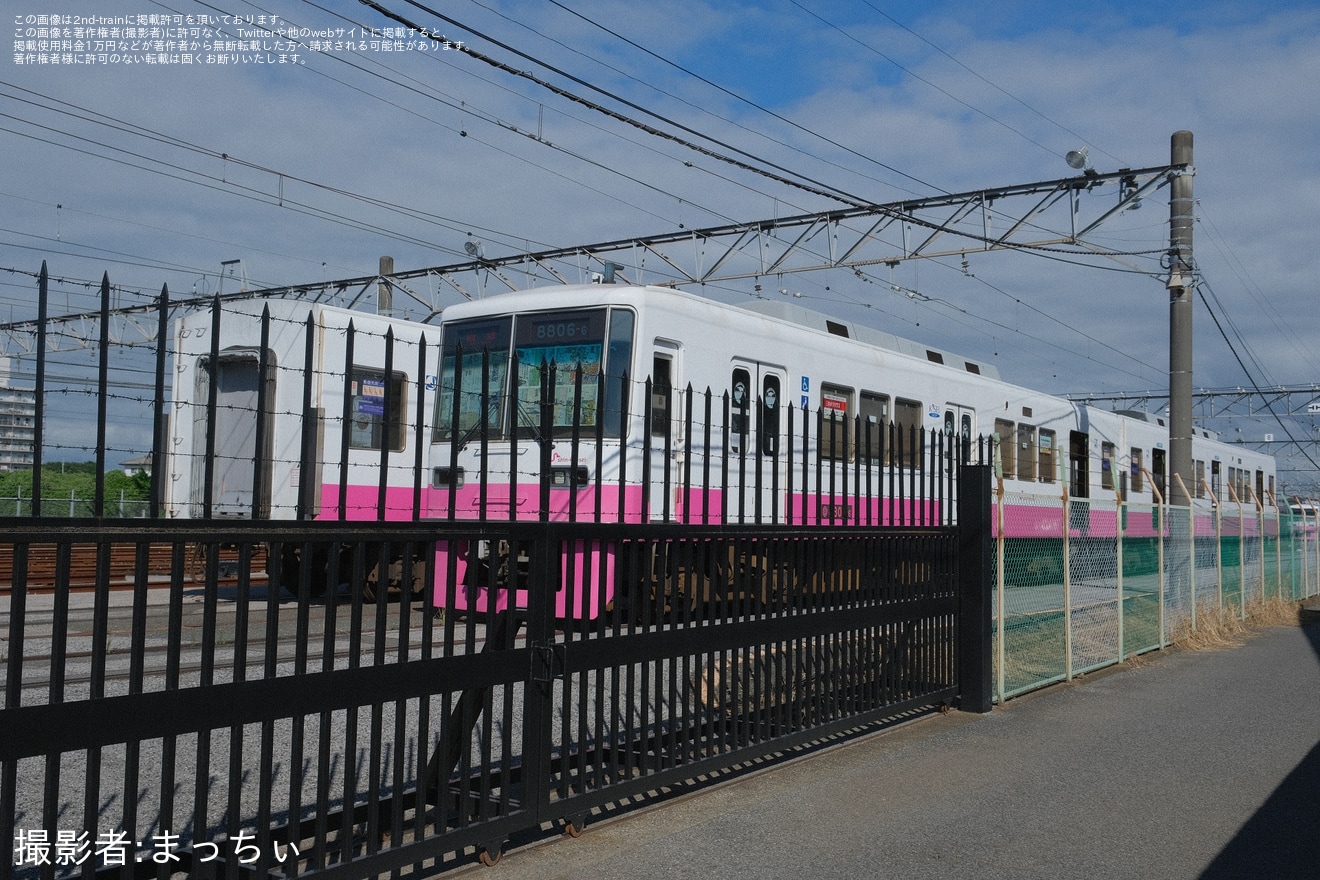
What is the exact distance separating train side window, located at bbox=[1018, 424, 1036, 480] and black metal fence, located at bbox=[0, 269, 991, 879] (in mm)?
9876

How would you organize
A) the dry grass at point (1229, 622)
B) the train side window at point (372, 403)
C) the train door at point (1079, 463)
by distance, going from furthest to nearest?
the train door at point (1079, 463) → the train side window at point (372, 403) → the dry grass at point (1229, 622)

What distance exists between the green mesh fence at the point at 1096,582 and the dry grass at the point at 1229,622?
83 mm

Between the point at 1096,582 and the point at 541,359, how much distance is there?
5997 mm

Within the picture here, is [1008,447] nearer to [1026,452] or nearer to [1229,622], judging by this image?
[1026,452]

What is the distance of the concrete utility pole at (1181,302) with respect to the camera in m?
17.8

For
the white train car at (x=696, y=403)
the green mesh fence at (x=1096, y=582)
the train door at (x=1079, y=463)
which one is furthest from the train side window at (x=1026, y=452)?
the green mesh fence at (x=1096, y=582)

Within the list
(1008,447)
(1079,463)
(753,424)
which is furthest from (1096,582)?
(1079,463)

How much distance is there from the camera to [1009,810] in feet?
19.5

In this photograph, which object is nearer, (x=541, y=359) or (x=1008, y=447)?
(x=541, y=359)

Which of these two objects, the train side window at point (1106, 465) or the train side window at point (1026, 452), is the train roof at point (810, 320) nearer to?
the train side window at point (1026, 452)

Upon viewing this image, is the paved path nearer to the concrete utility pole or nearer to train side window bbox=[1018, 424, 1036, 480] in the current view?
train side window bbox=[1018, 424, 1036, 480]

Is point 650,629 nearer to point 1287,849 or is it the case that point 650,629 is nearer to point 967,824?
point 967,824

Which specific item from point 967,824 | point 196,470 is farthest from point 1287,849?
point 196,470

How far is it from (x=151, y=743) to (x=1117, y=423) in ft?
63.2
